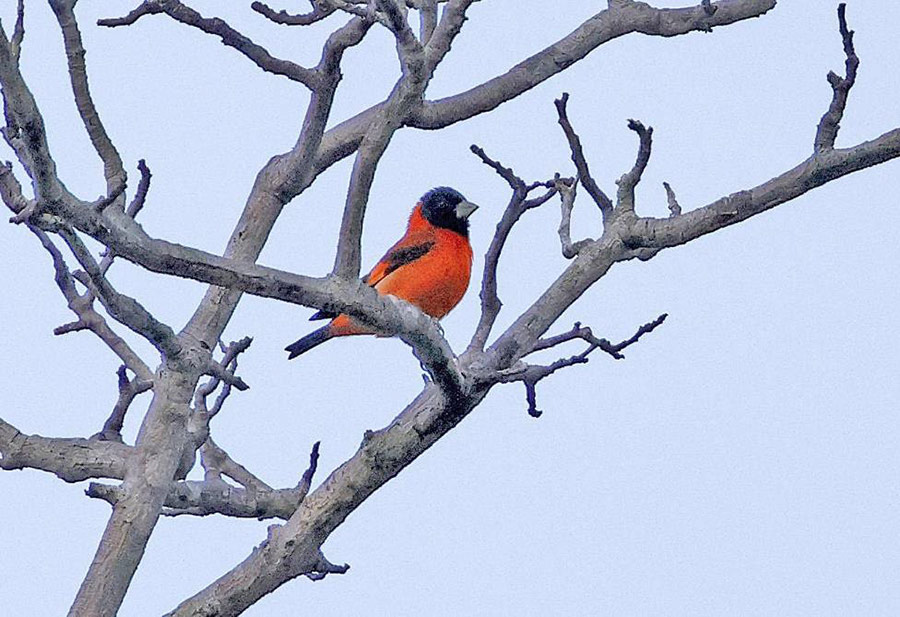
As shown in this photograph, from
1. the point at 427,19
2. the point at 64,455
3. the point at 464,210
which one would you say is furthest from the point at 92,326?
the point at 464,210

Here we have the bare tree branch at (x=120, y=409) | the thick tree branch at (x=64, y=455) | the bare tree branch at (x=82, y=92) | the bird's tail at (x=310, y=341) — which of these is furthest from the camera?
the bird's tail at (x=310, y=341)

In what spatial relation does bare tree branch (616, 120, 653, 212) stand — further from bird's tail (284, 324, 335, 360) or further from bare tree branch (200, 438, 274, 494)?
bird's tail (284, 324, 335, 360)

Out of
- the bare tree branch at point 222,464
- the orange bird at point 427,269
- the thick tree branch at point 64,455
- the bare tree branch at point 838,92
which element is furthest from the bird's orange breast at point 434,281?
the bare tree branch at point 838,92

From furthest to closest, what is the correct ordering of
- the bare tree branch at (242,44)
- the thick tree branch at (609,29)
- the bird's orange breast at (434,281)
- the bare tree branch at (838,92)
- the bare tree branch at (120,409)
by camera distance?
the bird's orange breast at (434,281), the thick tree branch at (609,29), the bare tree branch at (120,409), the bare tree branch at (838,92), the bare tree branch at (242,44)

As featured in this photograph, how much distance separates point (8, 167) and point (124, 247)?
0.35 meters

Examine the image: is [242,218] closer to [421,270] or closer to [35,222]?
[421,270]

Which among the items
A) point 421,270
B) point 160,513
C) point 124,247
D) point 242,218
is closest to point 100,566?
point 160,513

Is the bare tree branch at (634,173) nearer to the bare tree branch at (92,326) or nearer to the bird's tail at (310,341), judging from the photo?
the bare tree branch at (92,326)

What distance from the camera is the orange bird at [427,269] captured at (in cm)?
→ 706

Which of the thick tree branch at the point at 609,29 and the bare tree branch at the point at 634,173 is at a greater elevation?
the thick tree branch at the point at 609,29

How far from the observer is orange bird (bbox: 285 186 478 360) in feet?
23.2

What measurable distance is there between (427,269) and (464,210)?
740mm

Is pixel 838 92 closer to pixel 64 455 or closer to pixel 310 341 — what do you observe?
pixel 64 455

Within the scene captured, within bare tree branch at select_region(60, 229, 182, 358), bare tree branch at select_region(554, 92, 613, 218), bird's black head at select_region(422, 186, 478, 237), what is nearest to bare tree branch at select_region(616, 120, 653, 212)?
bare tree branch at select_region(554, 92, 613, 218)
